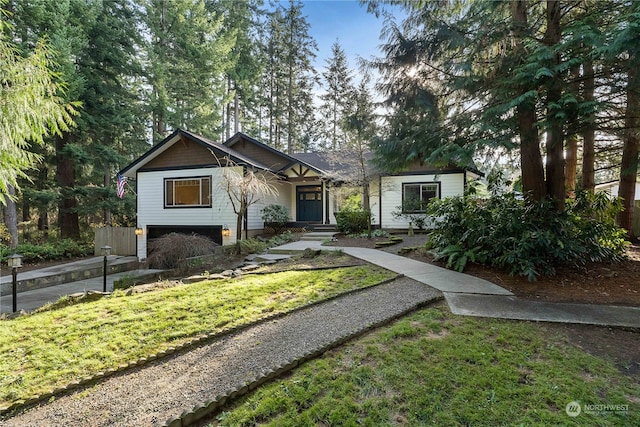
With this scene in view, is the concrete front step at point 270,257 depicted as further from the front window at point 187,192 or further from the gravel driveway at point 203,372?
the front window at point 187,192

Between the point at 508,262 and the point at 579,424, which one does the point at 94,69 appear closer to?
the point at 508,262

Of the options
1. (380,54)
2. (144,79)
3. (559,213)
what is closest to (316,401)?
(559,213)

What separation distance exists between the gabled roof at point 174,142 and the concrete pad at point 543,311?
9.97 m

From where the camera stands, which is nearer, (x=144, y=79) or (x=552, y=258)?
(x=552, y=258)

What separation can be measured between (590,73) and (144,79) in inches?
818

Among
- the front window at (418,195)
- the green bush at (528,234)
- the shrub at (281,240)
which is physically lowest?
the shrub at (281,240)

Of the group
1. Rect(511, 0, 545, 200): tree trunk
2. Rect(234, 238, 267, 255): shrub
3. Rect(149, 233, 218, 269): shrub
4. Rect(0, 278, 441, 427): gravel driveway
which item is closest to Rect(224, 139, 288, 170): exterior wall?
Rect(234, 238, 267, 255): shrub

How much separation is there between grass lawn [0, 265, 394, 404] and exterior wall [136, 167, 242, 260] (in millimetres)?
7157

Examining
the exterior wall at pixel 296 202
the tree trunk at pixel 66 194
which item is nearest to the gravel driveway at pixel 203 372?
the exterior wall at pixel 296 202

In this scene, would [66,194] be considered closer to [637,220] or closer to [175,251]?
[175,251]

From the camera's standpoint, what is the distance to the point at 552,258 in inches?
232

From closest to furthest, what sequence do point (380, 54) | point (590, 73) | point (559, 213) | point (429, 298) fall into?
point (429, 298), point (590, 73), point (559, 213), point (380, 54)

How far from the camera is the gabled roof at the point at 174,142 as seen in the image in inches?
492

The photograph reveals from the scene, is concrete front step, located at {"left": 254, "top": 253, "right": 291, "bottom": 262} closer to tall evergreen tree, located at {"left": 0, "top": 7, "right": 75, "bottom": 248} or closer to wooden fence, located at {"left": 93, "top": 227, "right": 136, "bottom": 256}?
tall evergreen tree, located at {"left": 0, "top": 7, "right": 75, "bottom": 248}
